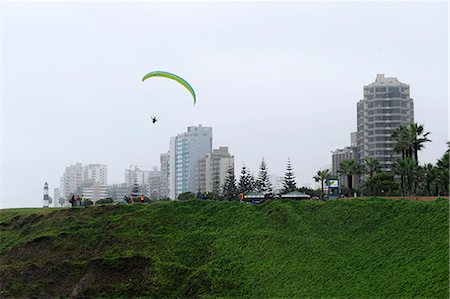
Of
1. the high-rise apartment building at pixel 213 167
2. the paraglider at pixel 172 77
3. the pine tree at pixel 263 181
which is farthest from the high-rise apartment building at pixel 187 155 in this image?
the paraglider at pixel 172 77

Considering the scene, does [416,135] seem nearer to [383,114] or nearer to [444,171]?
[444,171]

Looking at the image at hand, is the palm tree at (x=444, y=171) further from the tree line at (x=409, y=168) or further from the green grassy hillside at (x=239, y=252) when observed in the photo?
the green grassy hillside at (x=239, y=252)

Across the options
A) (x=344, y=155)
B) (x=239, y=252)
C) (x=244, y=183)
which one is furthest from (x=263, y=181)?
Result: (x=239, y=252)

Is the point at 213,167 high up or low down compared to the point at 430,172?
up

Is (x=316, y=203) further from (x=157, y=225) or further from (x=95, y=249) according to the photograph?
(x=95, y=249)

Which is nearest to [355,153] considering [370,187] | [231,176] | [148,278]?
[231,176]
